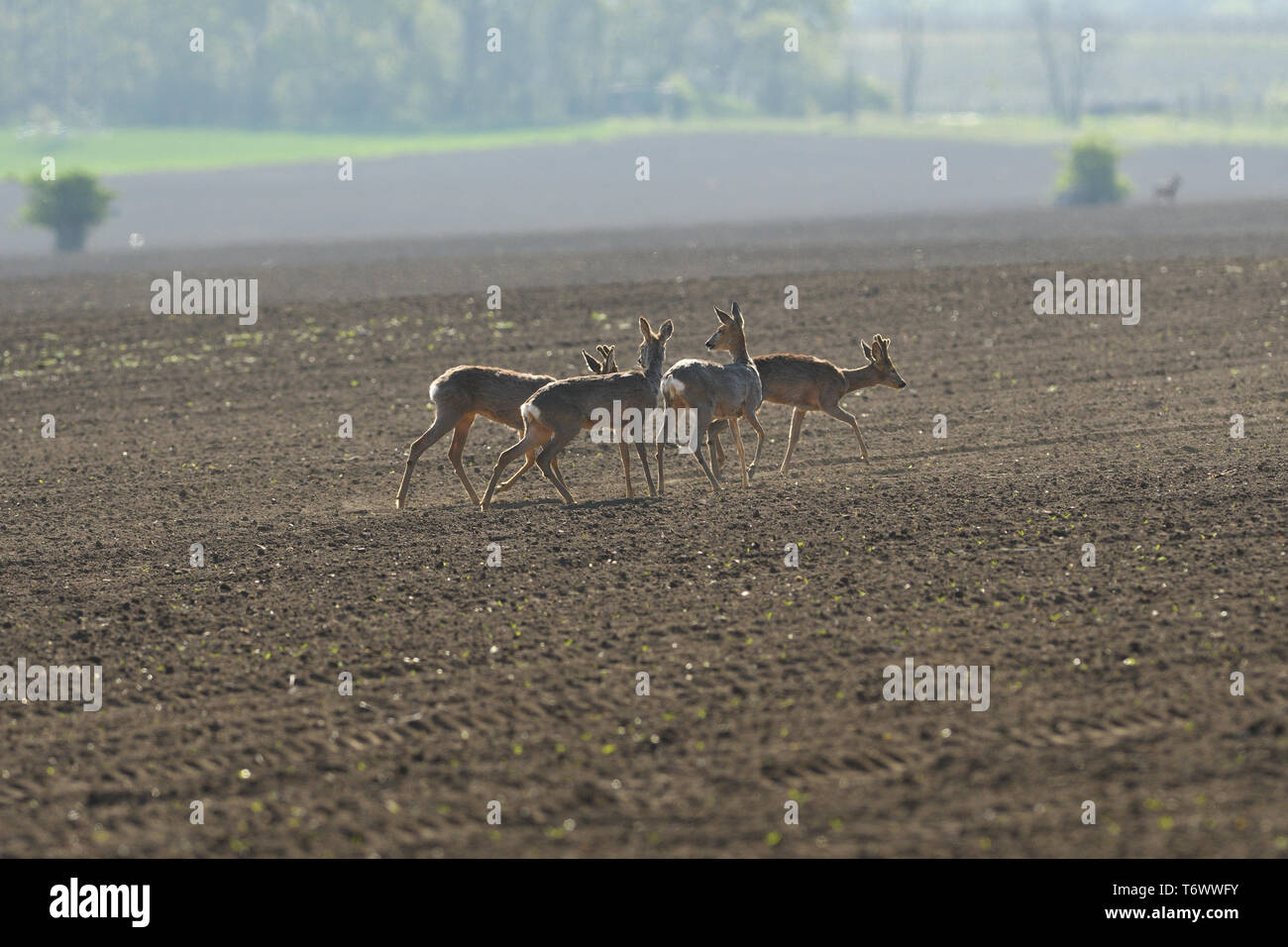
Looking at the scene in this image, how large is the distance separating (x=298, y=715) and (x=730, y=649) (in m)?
3.13

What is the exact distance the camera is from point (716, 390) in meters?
16.6

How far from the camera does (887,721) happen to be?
974cm

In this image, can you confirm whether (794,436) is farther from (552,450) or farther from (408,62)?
(408,62)

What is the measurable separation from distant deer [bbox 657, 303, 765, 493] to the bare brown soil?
2.41 feet

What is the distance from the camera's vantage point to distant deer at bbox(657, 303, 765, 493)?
16.3 m

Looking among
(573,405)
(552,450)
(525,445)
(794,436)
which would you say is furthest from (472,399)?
(794,436)

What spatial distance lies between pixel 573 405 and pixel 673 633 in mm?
4656

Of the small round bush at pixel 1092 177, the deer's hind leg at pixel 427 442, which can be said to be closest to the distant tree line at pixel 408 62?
the small round bush at pixel 1092 177

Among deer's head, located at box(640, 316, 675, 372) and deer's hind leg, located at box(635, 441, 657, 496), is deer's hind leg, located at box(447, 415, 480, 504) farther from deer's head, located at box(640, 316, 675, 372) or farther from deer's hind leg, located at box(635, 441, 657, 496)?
deer's head, located at box(640, 316, 675, 372)

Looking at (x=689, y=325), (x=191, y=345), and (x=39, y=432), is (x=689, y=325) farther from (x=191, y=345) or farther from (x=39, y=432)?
(x=39, y=432)

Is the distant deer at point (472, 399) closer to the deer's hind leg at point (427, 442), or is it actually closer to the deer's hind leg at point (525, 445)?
the deer's hind leg at point (427, 442)

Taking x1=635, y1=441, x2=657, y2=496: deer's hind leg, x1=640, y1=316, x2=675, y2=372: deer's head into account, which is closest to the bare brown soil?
x1=635, y1=441, x2=657, y2=496: deer's hind leg

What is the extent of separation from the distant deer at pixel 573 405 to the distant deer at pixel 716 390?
25cm

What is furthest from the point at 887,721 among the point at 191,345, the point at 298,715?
the point at 191,345
